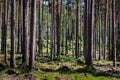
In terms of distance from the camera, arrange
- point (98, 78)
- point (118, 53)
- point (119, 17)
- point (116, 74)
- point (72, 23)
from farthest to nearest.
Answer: point (72, 23) < point (119, 17) < point (118, 53) < point (116, 74) < point (98, 78)

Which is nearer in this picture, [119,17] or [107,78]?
[107,78]

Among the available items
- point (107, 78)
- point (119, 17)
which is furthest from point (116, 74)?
point (119, 17)

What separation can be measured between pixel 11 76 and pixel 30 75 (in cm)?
100

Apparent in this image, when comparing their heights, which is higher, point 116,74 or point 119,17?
point 119,17

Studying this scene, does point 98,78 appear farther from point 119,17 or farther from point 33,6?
point 119,17

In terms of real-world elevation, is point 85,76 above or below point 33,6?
below

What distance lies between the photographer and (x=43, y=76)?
16.9m

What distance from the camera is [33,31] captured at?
18.4 metres

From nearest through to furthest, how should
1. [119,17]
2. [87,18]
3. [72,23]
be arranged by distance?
[87,18] → [119,17] → [72,23]

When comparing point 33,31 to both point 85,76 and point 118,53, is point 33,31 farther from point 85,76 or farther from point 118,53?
point 118,53

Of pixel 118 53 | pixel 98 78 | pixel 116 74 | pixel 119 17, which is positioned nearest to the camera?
pixel 98 78

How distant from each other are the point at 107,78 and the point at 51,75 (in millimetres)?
3320

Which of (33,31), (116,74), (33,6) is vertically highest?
(33,6)

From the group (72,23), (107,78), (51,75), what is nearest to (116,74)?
(107,78)
